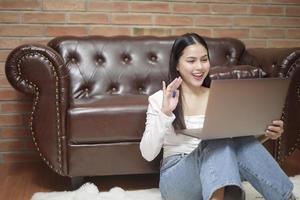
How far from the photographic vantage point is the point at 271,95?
1053 millimetres

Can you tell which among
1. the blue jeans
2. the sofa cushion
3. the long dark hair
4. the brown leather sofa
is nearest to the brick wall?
the brown leather sofa

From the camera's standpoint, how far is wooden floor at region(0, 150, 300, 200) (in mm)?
1646

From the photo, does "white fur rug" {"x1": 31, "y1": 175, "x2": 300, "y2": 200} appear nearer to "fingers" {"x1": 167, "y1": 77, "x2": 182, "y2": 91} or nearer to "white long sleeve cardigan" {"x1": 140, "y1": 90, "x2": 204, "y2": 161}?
"white long sleeve cardigan" {"x1": 140, "y1": 90, "x2": 204, "y2": 161}

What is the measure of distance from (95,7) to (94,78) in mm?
517

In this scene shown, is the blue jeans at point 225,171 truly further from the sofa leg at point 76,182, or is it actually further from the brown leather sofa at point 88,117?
the sofa leg at point 76,182

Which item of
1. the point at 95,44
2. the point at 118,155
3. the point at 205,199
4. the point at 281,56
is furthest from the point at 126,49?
the point at 205,199

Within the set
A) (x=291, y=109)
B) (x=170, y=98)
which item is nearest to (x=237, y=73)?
(x=291, y=109)

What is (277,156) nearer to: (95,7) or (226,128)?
(226,128)

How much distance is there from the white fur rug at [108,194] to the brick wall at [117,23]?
70 centimetres

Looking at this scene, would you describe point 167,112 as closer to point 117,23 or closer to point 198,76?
point 198,76

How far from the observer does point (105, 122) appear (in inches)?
57.6

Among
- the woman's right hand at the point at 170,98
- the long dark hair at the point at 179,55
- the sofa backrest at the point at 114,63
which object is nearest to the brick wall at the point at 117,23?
the sofa backrest at the point at 114,63

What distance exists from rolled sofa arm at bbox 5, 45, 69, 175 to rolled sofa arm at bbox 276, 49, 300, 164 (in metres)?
1.00

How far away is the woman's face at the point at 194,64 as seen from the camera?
4.11 feet
